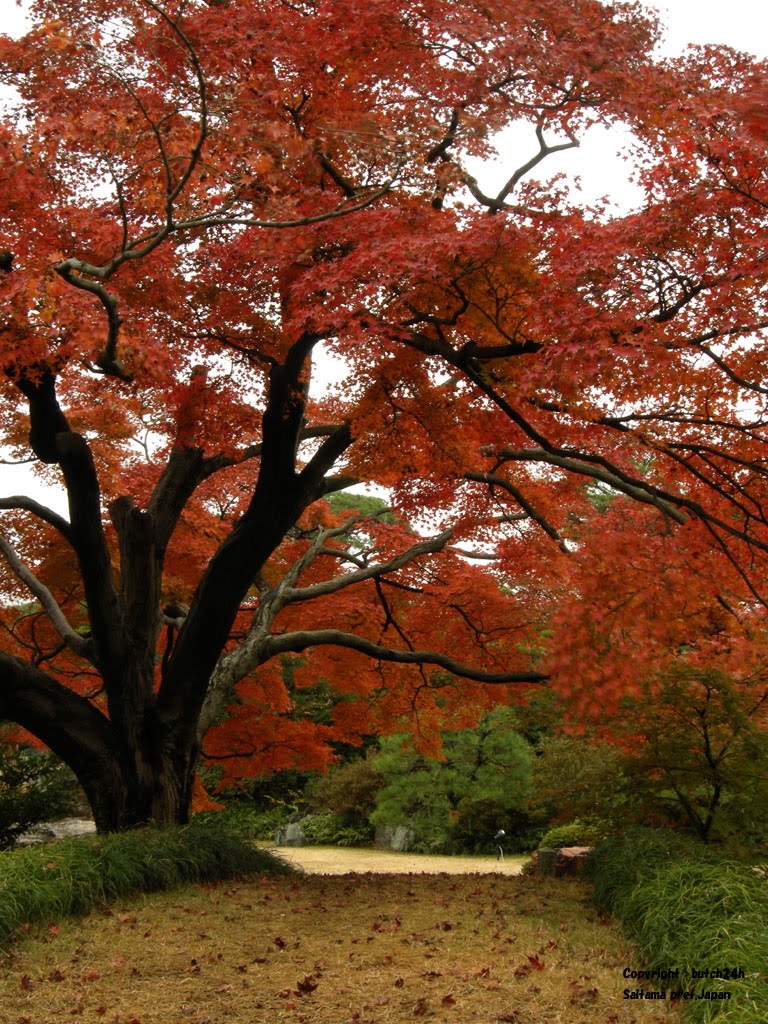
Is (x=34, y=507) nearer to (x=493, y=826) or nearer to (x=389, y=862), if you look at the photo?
(x=389, y=862)

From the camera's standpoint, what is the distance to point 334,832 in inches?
904

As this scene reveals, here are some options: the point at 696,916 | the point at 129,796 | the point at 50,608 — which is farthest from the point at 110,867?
the point at 696,916

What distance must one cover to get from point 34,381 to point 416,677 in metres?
6.55

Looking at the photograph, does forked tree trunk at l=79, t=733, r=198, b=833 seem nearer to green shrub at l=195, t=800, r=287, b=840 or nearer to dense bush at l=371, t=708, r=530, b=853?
dense bush at l=371, t=708, r=530, b=853

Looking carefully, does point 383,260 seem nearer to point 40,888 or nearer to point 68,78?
point 68,78

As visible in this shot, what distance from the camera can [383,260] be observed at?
5.97 m

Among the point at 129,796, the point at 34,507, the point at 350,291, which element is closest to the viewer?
the point at 350,291

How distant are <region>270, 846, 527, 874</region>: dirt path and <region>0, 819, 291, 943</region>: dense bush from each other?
6.38 meters

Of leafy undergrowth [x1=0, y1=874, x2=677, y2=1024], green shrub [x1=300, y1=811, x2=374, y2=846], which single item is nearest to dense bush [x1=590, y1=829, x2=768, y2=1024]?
leafy undergrowth [x1=0, y1=874, x2=677, y2=1024]

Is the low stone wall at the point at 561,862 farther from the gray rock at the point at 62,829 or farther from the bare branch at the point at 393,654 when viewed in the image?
the gray rock at the point at 62,829

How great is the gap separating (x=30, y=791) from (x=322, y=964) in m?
9.17

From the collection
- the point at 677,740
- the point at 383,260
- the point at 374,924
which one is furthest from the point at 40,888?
the point at 677,740

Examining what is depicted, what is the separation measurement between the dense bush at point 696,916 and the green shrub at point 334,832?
1548 centimetres

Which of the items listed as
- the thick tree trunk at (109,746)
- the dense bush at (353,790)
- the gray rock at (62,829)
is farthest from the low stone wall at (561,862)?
the dense bush at (353,790)
